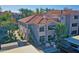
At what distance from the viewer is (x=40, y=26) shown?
2.97m

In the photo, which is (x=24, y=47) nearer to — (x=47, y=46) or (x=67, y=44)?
(x=47, y=46)

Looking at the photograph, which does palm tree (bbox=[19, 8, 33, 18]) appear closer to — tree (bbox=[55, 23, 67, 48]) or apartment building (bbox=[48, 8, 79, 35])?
apartment building (bbox=[48, 8, 79, 35])

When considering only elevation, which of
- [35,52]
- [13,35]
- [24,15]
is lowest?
[35,52]

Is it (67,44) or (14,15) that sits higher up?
(14,15)

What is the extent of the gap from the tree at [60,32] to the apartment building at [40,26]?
0.15ft

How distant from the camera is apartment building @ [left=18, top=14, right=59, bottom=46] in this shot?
117 inches

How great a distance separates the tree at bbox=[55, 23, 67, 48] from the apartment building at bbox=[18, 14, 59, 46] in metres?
0.05

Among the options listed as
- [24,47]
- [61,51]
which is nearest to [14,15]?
[24,47]

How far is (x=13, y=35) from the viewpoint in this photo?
2.98 meters

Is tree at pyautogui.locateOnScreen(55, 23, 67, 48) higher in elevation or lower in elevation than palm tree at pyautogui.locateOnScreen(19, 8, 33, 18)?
lower

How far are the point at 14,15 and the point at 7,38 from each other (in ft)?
0.91

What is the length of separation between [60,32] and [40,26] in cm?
24

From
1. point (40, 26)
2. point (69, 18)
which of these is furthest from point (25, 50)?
point (69, 18)

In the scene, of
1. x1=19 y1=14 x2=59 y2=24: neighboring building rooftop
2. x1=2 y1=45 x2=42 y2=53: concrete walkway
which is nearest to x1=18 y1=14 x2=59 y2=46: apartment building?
x1=19 y1=14 x2=59 y2=24: neighboring building rooftop
